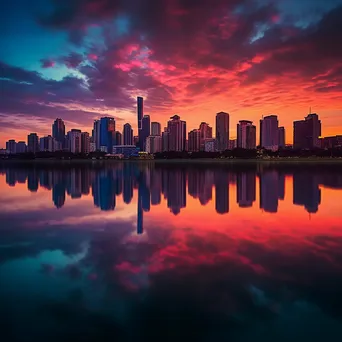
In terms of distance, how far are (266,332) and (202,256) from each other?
4262mm

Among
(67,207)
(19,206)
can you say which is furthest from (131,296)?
(19,206)

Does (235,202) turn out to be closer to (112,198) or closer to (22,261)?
(112,198)

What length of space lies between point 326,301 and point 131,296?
186 inches

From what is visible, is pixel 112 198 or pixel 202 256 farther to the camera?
pixel 112 198

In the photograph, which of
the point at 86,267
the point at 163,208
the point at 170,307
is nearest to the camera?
the point at 170,307

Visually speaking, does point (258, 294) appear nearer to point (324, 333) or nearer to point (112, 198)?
point (324, 333)

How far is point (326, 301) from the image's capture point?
6.89m

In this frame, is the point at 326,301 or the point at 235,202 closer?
the point at 326,301

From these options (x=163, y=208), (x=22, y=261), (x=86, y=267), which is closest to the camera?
(x=86, y=267)

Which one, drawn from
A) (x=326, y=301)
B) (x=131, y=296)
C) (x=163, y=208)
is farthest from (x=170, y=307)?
(x=163, y=208)

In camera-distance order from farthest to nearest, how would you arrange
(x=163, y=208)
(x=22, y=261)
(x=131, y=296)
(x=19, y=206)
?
(x=19, y=206) → (x=163, y=208) → (x=22, y=261) → (x=131, y=296)

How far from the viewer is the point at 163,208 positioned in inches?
771

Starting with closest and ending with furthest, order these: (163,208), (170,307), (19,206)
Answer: (170,307)
(163,208)
(19,206)

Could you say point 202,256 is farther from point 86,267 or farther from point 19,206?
point 19,206
